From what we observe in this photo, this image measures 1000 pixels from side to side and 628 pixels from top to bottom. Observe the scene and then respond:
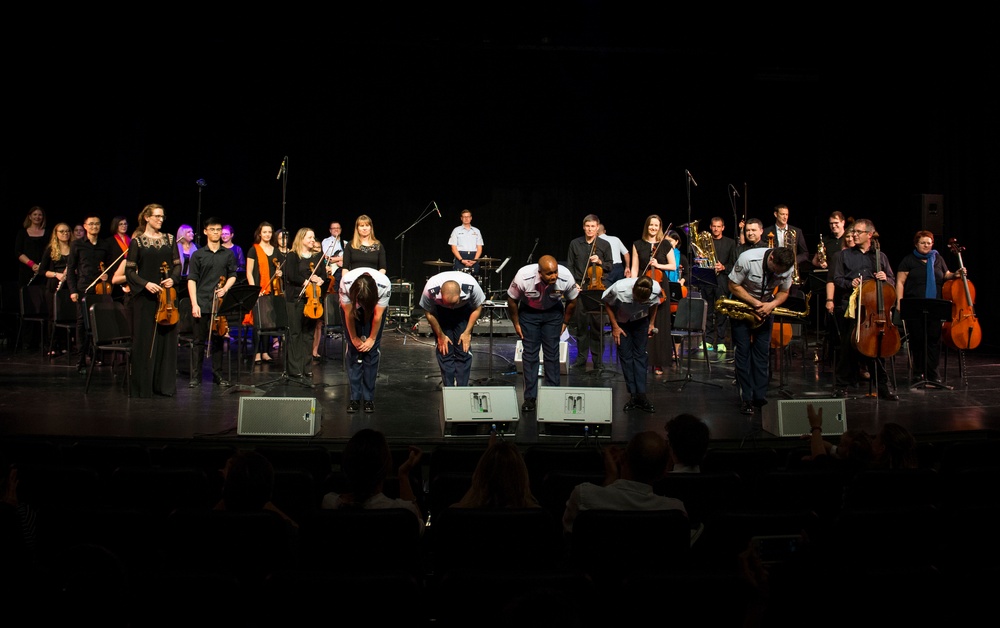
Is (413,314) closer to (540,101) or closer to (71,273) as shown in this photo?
(540,101)

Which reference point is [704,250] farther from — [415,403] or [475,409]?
[475,409]

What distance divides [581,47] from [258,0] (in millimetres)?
5953

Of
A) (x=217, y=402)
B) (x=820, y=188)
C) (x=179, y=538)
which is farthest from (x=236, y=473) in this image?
(x=820, y=188)

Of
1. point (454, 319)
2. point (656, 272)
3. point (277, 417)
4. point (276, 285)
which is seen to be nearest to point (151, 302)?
point (276, 285)

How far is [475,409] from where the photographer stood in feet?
21.6

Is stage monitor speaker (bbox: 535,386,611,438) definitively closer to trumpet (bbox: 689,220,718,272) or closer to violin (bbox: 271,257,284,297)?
violin (bbox: 271,257,284,297)

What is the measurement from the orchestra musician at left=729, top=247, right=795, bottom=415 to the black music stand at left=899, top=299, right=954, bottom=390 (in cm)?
251

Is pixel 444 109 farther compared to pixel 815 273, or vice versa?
pixel 444 109

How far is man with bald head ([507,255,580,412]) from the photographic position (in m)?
7.80

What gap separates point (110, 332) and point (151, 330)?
1.13 metres

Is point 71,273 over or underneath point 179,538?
over

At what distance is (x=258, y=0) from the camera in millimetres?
13523

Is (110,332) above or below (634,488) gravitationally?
above

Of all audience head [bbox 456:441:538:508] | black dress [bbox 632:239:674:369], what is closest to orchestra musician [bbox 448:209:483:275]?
black dress [bbox 632:239:674:369]
